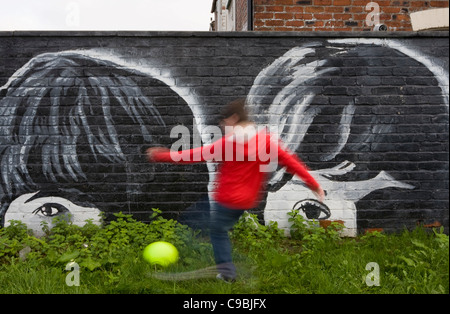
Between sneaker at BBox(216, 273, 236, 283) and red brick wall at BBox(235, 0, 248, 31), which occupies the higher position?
red brick wall at BBox(235, 0, 248, 31)

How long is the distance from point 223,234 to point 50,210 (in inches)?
92.2

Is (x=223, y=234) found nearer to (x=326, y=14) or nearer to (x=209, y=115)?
(x=209, y=115)

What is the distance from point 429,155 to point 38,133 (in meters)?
4.33

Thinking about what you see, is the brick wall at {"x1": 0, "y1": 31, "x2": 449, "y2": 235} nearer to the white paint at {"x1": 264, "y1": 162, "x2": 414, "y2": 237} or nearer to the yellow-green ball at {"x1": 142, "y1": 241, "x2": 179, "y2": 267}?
the white paint at {"x1": 264, "y1": 162, "x2": 414, "y2": 237}

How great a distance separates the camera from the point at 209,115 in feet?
16.1

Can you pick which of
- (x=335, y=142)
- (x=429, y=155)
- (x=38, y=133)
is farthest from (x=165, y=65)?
(x=429, y=155)

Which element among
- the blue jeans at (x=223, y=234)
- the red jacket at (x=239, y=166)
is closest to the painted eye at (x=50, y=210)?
the red jacket at (x=239, y=166)

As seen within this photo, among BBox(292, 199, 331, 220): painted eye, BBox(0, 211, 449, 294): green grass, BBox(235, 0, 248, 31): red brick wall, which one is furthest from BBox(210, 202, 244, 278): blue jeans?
BBox(235, 0, 248, 31): red brick wall

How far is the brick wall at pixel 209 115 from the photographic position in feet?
15.9

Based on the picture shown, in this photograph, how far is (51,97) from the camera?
15.9 feet

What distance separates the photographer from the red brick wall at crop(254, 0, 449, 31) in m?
6.00

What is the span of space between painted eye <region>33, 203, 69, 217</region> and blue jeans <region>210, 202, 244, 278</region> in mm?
2155

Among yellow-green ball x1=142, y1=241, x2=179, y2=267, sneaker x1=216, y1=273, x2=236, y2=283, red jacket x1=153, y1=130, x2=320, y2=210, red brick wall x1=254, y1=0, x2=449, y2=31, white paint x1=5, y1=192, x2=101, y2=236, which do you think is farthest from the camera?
red brick wall x1=254, y1=0, x2=449, y2=31
